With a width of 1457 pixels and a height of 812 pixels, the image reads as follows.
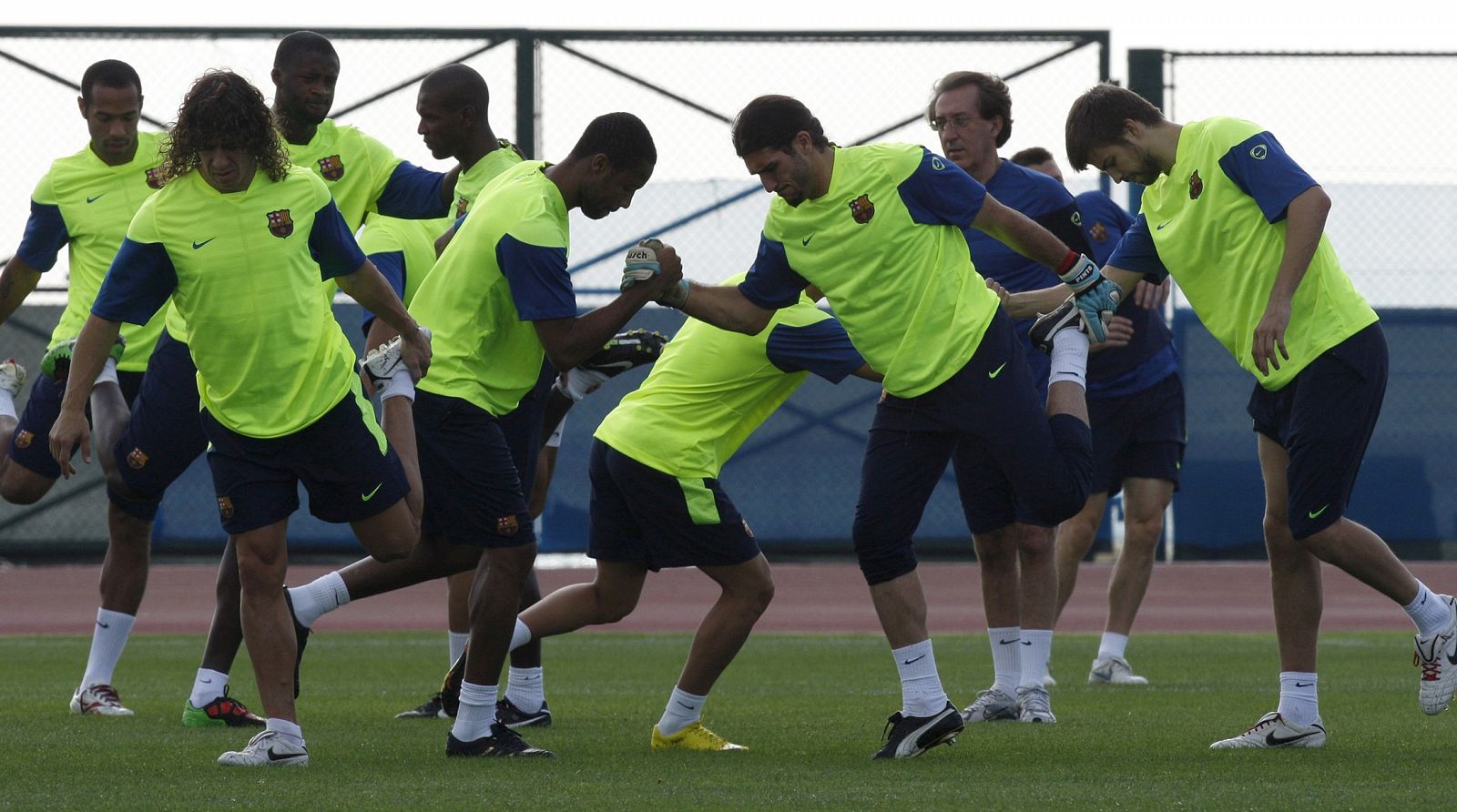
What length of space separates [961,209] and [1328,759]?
1888 mm

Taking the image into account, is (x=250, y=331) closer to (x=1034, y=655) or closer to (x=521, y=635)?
(x=521, y=635)

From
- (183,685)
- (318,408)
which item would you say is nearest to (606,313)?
(318,408)

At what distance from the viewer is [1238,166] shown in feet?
18.1

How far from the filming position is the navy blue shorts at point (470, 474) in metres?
5.42

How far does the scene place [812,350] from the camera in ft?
19.4

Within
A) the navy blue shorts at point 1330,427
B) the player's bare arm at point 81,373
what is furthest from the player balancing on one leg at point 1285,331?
the player's bare arm at point 81,373

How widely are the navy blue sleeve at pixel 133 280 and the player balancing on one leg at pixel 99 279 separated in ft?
5.62

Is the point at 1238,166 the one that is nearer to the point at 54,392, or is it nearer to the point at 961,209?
the point at 961,209

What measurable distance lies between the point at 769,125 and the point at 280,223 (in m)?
1.41

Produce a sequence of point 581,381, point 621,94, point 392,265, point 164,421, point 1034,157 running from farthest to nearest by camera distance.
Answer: point 621,94
point 1034,157
point 392,265
point 581,381
point 164,421

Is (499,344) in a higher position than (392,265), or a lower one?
lower

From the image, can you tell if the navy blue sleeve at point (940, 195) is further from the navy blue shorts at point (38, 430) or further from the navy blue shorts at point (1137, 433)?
the navy blue shorts at point (38, 430)

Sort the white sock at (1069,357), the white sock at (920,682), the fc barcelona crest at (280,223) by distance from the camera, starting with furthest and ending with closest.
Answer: the white sock at (1069,357) → the white sock at (920,682) → the fc barcelona crest at (280,223)

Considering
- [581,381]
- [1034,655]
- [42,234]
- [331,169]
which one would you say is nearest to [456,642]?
[581,381]
